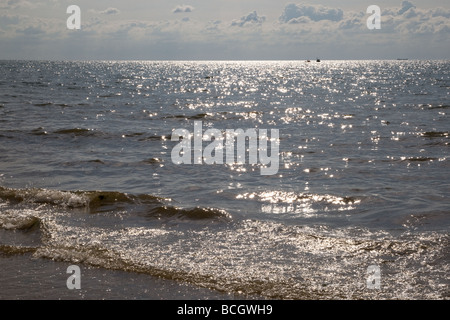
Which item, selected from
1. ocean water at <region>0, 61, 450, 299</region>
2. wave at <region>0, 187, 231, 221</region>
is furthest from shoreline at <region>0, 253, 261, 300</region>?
wave at <region>0, 187, 231, 221</region>

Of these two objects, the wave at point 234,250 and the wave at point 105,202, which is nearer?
the wave at point 234,250

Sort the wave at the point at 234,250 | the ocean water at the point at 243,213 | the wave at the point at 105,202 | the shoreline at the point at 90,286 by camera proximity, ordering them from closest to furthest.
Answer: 1. the shoreline at the point at 90,286
2. the wave at the point at 234,250
3. the ocean water at the point at 243,213
4. the wave at the point at 105,202

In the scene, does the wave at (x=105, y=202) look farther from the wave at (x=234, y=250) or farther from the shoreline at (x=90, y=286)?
the shoreline at (x=90, y=286)

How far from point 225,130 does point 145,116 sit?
6.80 meters

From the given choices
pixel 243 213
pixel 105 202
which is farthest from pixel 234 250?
pixel 105 202

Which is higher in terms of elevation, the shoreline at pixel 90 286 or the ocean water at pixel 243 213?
the ocean water at pixel 243 213

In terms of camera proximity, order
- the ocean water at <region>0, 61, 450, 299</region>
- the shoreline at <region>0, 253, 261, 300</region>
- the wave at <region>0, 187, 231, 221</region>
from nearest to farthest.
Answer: the shoreline at <region>0, 253, 261, 300</region> → the ocean water at <region>0, 61, 450, 299</region> → the wave at <region>0, 187, 231, 221</region>

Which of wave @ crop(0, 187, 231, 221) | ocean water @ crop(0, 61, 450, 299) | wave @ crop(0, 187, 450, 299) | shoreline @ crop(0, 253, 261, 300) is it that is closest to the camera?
shoreline @ crop(0, 253, 261, 300)

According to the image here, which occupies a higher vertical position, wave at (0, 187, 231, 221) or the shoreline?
wave at (0, 187, 231, 221)

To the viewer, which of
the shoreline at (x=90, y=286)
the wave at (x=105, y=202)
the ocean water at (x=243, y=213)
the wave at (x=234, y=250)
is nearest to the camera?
the shoreline at (x=90, y=286)

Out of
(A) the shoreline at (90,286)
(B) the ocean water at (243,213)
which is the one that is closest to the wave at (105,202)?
(B) the ocean water at (243,213)

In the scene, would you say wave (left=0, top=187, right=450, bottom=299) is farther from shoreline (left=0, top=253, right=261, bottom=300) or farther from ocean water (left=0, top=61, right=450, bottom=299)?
shoreline (left=0, top=253, right=261, bottom=300)

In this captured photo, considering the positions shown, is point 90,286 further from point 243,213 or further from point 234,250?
point 243,213

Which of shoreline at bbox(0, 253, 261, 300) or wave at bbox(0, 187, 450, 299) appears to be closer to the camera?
shoreline at bbox(0, 253, 261, 300)
